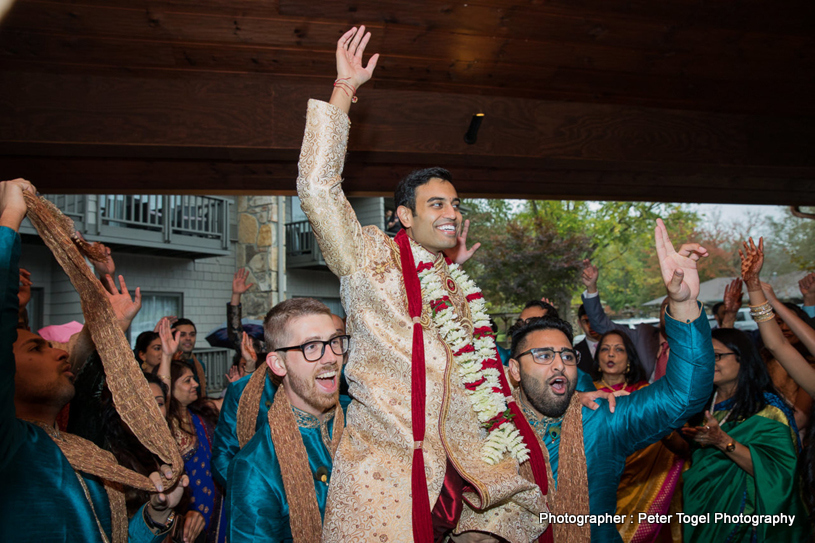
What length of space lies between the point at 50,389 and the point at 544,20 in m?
3.25

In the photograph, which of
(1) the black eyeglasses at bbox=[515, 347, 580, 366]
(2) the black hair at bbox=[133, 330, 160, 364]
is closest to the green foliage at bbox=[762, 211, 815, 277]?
(1) the black eyeglasses at bbox=[515, 347, 580, 366]

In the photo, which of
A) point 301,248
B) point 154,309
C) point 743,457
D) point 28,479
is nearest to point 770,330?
point 743,457

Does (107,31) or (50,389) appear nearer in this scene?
(50,389)

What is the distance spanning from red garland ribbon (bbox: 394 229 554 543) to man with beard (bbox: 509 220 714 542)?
26 cm

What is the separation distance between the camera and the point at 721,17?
364 centimetres

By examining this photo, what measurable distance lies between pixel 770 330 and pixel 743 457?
684 mm

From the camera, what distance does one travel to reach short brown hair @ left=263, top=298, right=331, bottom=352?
2.40 meters

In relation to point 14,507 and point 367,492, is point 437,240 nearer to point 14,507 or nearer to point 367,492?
point 367,492

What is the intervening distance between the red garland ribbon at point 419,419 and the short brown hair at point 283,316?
0.41 metres

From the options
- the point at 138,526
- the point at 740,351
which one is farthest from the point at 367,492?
the point at 740,351

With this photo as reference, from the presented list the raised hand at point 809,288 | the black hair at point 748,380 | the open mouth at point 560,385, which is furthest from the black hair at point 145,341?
the raised hand at point 809,288

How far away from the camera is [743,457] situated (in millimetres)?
3018

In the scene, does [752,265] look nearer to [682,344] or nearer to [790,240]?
[682,344]

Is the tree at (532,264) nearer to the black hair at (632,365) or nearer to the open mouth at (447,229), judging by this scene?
the black hair at (632,365)
